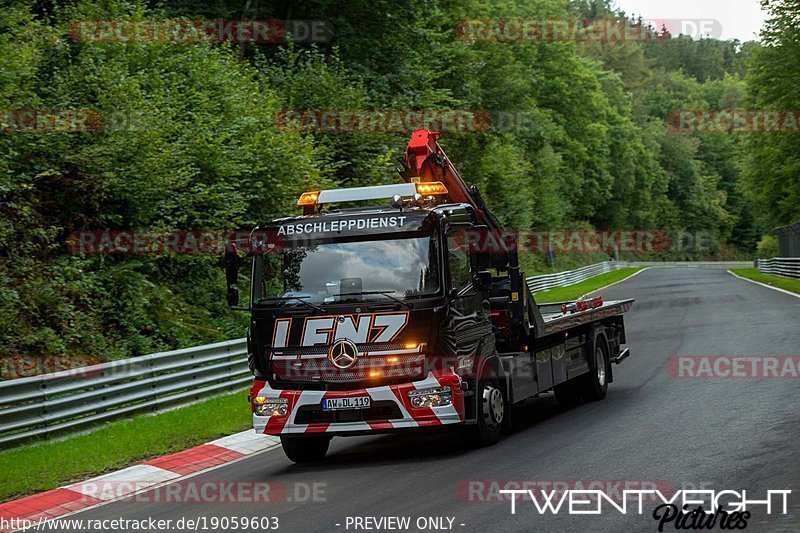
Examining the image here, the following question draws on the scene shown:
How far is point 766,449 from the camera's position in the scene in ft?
31.4

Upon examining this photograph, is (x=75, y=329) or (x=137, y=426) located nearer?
(x=137, y=426)

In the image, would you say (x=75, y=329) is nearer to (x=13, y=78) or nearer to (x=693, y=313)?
(x=13, y=78)

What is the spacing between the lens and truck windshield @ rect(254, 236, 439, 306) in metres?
10.5

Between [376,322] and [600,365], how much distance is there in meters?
5.63

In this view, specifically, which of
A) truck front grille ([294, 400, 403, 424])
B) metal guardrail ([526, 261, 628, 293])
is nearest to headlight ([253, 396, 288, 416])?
truck front grille ([294, 400, 403, 424])

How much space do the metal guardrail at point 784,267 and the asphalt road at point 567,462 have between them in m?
33.7

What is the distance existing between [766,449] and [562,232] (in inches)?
2551

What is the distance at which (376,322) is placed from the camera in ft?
33.9

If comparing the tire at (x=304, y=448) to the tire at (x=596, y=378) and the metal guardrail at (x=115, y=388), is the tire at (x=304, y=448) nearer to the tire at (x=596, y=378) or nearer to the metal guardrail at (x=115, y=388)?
the metal guardrail at (x=115, y=388)

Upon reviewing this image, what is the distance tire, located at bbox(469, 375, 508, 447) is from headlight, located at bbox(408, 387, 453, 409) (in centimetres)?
52

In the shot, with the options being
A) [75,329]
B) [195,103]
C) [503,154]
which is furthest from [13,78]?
[503,154]

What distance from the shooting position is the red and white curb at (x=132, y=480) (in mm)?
9562

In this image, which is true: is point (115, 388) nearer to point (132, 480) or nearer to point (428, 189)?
point (132, 480)
